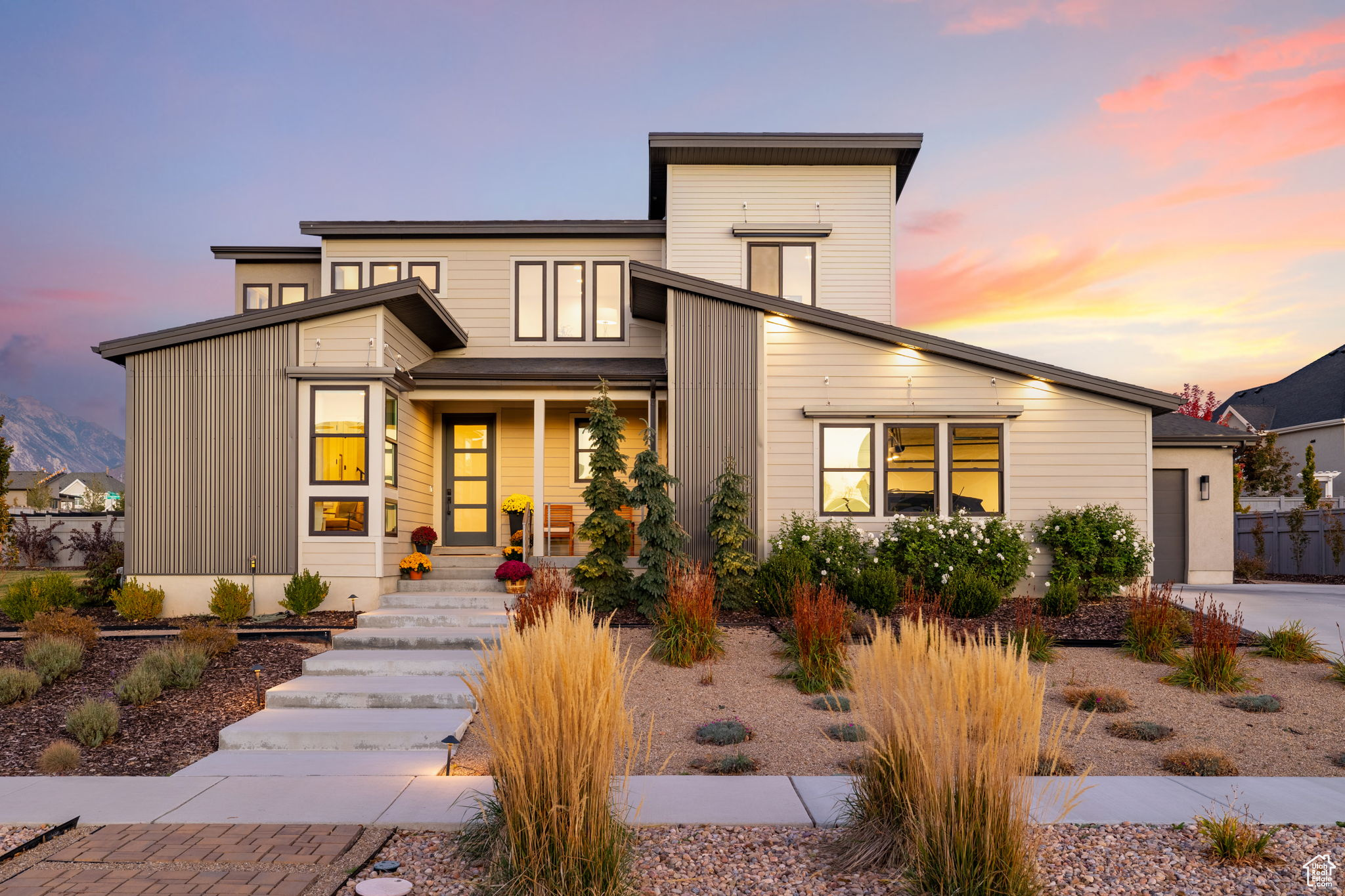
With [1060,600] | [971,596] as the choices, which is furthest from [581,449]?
[1060,600]

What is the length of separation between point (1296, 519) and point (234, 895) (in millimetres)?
21803

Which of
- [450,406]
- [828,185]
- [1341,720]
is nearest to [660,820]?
[1341,720]

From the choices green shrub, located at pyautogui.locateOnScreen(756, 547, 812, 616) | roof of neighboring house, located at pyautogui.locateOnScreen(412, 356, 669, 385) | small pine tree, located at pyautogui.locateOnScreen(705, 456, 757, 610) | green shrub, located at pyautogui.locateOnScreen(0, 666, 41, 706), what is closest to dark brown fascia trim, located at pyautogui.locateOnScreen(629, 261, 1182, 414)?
roof of neighboring house, located at pyautogui.locateOnScreen(412, 356, 669, 385)

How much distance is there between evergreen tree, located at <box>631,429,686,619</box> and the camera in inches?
396

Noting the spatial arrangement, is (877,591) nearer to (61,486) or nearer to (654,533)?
(654,533)

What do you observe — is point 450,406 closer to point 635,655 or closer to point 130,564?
point 130,564

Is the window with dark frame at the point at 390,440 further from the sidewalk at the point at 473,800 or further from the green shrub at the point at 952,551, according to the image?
the green shrub at the point at 952,551

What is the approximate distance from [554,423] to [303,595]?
5.52m

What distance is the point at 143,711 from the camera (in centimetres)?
685

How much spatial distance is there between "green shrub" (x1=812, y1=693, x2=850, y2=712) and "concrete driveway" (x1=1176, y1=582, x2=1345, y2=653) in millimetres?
5189

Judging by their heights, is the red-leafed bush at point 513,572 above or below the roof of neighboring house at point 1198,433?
below

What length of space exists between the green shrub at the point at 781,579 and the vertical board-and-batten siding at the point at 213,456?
6304mm

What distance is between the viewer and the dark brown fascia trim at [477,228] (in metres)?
14.8

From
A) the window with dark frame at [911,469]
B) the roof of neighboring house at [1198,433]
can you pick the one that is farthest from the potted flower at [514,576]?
the roof of neighboring house at [1198,433]
